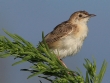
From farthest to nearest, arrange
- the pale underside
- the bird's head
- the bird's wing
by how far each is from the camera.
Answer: the bird's head < the bird's wing < the pale underside

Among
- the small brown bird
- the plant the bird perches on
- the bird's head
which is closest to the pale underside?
the small brown bird

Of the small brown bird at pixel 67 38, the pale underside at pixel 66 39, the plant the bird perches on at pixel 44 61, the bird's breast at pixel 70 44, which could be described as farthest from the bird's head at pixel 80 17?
the plant the bird perches on at pixel 44 61

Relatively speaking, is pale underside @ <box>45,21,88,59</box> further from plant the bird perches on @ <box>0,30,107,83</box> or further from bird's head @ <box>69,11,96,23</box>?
plant the bird perches on @ <box>0,30,107,83</box>

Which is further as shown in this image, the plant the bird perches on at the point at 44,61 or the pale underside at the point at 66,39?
the pale underside at the point at 66,39

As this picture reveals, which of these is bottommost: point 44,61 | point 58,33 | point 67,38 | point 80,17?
point 44,61

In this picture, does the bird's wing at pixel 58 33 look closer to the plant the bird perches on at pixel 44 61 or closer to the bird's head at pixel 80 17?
the bird's head at pixel 80 17

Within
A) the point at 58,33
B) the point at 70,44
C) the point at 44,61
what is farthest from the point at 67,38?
the point at 44,61

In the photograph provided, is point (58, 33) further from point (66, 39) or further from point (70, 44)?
point (70, 44)

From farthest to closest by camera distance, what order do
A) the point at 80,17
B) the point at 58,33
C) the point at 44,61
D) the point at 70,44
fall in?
the point at 80,17 < the point at 58,33 < the point at 70,44 < the point at 44,61
